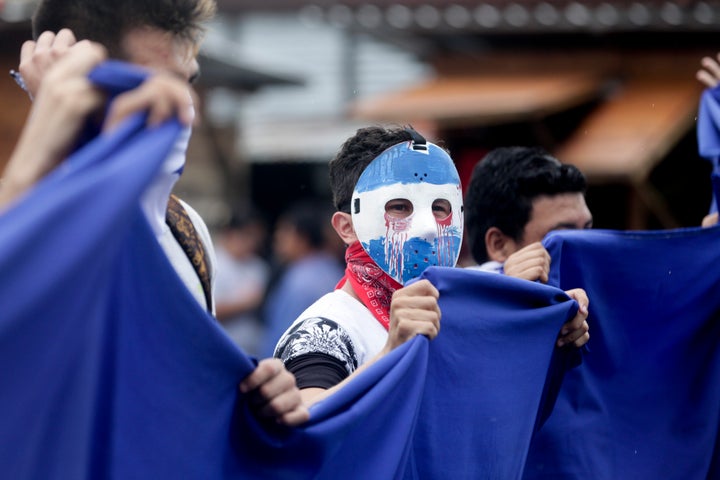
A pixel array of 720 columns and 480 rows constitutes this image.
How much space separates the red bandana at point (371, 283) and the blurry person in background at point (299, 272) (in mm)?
4328

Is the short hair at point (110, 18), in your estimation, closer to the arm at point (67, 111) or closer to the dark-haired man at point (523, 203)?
the arm at point (67, 111)

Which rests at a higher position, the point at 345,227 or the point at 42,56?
Answer: the point at 42,56

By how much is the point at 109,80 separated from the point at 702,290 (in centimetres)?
252

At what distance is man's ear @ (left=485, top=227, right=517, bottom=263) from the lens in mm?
3930

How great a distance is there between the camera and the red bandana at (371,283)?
2949 mm

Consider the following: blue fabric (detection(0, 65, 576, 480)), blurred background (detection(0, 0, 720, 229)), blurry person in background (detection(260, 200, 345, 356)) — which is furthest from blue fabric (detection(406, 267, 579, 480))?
blurred background (detection(0, 0, 720, 229))

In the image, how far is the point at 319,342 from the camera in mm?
2748

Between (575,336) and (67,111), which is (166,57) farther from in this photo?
(575,336)

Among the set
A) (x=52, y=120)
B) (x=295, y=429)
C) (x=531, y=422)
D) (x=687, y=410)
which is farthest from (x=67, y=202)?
(x=687, y=410)

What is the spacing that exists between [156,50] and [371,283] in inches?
35.1

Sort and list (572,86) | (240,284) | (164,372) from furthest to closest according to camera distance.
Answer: (240,284)
(572,86)
(164,372)

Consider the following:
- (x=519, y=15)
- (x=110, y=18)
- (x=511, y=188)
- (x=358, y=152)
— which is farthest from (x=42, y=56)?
(x=519, y=15)

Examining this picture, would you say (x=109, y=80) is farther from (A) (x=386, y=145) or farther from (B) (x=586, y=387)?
(B) (x=586, y=387)

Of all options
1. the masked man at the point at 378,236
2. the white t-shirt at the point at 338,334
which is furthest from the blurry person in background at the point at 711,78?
the white t-shirt at the point at 338,334
